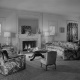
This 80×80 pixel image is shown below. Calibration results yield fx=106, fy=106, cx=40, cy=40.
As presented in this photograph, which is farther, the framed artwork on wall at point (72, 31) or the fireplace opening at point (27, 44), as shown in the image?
the framed artwork on wall at point (72, 31)

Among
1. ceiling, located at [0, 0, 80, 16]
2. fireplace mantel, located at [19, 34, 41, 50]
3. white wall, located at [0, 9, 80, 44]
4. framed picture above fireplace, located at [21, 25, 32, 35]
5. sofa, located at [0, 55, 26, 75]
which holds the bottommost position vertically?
sofa, located at [0, 55, 26, 75]

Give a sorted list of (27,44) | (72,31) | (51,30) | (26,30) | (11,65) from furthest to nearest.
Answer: (72,31)
(51,30)
(27,44)
(26,30)
(11,65)

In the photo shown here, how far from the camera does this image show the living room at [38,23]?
720 cm

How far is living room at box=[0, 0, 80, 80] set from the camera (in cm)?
720

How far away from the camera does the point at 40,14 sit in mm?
8156

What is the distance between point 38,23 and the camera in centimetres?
827

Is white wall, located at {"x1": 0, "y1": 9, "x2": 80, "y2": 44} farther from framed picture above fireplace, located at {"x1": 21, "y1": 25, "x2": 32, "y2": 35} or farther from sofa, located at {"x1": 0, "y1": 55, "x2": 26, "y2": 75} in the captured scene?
sofa, located at {"x1": 0, "y1": 55, "x2": 26, "y2": 75}

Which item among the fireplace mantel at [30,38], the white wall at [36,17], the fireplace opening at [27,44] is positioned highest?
the white wall at [36,17]

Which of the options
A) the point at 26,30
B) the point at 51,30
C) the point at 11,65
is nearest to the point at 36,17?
the point at 26,30

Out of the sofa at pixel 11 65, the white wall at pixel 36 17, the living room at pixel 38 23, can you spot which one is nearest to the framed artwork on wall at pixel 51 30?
the living room at pixel 38 23

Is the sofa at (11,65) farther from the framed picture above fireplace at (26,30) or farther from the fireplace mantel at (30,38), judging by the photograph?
the framed picture above fireplace at (26,30)

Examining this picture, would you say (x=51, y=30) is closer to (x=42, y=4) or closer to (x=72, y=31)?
(x=72, y=31)

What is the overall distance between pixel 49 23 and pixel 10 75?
592 cm

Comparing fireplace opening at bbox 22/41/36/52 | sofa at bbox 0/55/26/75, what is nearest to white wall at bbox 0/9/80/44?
fireplace opening at bbox 22/41/36/52
